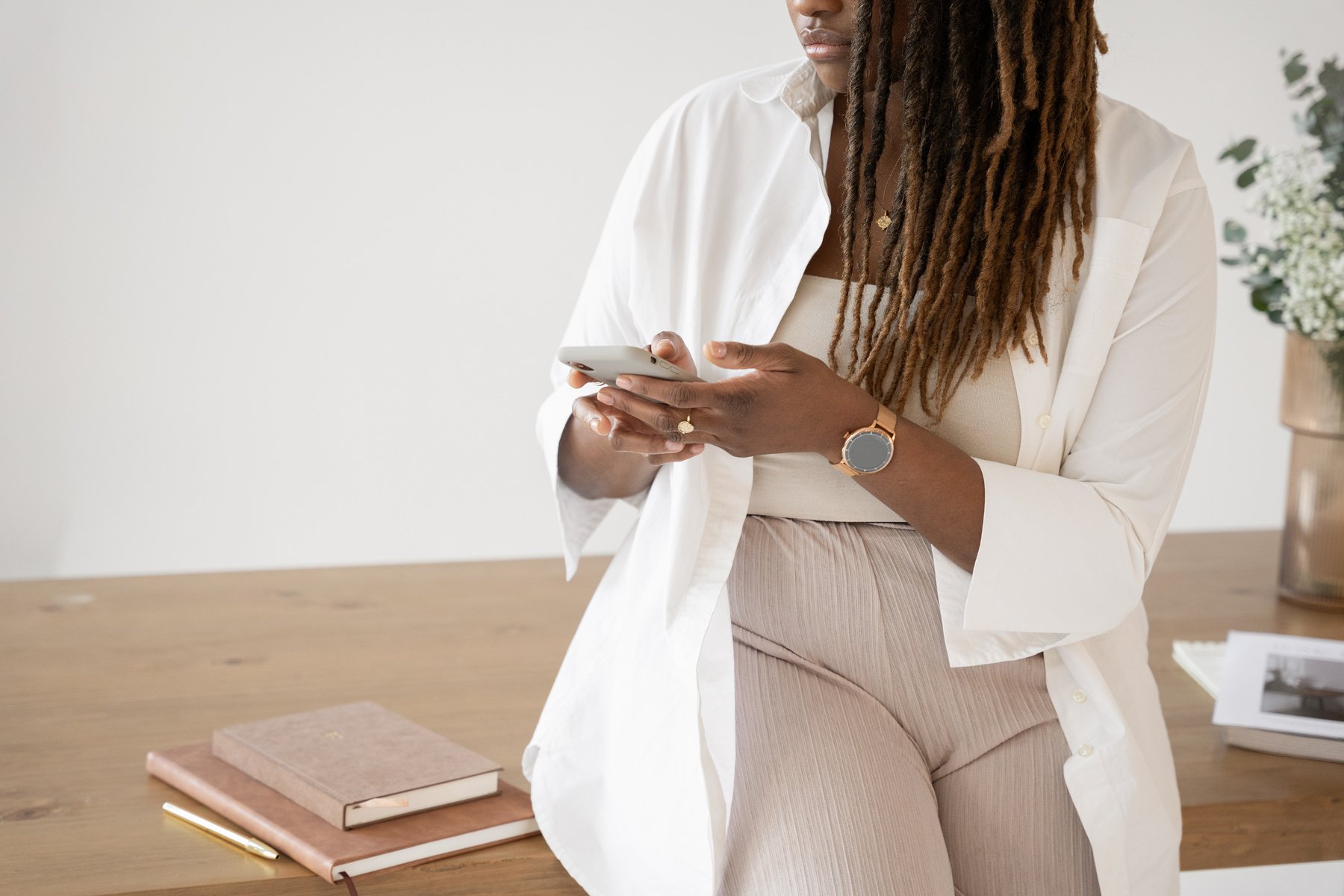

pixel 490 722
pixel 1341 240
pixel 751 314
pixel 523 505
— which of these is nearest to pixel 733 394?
pixel 751 314

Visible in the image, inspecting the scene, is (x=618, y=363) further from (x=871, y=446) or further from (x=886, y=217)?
(x=886, y=217)

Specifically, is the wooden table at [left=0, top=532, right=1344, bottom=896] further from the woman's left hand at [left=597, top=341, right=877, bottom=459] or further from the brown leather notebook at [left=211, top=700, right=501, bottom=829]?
the woman's left hand at [left=597, top=341, right=877, bottom=459]

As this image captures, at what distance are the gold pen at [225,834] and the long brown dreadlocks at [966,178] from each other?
0.73 metres

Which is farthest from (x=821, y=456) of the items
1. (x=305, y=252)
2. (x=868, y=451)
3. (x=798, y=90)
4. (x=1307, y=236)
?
(x=305, y=252)

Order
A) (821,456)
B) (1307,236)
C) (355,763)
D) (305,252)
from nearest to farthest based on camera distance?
(821,456), (355,763), (1307,236), (305,252)

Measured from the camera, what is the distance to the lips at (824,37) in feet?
3.99

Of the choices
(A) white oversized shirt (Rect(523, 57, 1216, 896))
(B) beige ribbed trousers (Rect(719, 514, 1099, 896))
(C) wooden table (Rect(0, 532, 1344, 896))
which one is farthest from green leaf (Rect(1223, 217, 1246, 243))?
(B) beige ribbed trousers (Rect(719, 514, 1099, 896))

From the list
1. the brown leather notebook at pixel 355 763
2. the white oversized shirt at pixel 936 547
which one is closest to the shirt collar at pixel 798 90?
the white oversized shirt at pixel 936 547

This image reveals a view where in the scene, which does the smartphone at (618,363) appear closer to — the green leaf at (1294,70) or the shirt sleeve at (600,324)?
the shirt sleeve at (600,324)

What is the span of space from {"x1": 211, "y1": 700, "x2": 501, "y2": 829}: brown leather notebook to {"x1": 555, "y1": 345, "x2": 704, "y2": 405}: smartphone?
20.6 inches

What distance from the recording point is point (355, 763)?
1.33 metres

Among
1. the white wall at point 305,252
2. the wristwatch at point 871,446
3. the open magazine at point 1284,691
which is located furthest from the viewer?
the white wall at point 305,252

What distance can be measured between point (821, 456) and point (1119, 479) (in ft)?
0.92

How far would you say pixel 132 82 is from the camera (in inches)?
120
